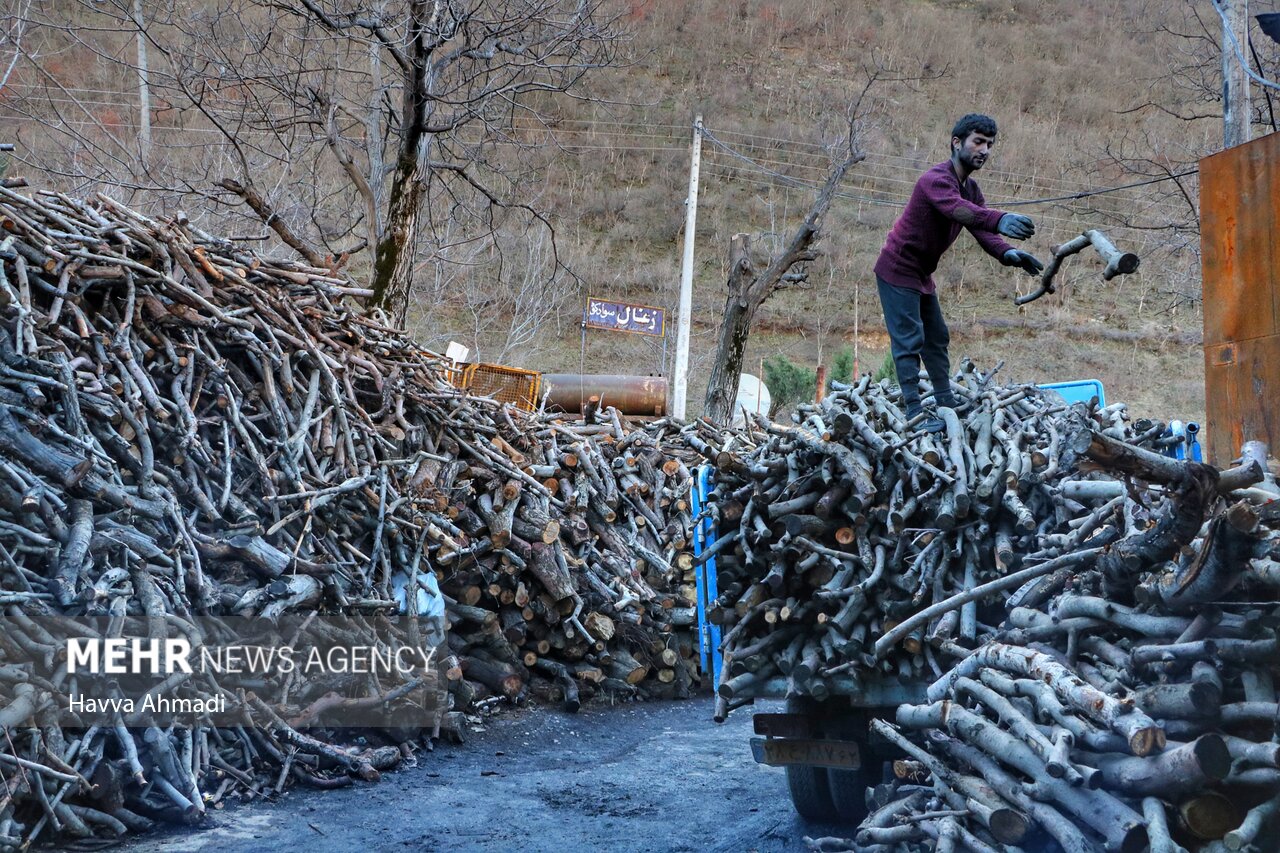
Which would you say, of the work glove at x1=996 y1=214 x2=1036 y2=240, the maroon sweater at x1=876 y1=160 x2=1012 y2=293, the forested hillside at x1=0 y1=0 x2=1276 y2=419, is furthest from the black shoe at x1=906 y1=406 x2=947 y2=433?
the forested hillside at x1=0 y1=0 x2=1276 y2=419

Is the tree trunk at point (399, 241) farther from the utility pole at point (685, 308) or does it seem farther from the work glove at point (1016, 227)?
the utility pole at point (685, 308)

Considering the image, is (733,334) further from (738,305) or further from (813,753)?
(813,753)

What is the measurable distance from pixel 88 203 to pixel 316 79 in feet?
33.9

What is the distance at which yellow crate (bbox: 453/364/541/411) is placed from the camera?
12695 mm

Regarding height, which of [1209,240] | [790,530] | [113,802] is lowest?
[113,802]

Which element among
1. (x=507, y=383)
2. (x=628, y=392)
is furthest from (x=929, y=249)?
(x=628, y=392)

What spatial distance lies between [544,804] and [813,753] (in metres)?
1.96

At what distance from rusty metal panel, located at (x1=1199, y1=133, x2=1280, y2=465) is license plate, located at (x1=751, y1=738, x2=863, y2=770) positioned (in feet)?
8.06

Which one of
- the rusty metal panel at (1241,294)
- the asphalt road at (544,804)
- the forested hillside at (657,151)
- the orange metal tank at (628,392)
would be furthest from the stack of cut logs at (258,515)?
the orange metal tank at (628,392)

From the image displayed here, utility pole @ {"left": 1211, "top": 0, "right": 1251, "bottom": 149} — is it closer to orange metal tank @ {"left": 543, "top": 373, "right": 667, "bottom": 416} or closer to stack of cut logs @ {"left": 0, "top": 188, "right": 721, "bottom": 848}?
stack of cut logs @ {"left": 0, "top": 188, "right": 721, "bottom": 848}

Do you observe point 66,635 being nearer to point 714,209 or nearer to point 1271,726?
point 1271,726

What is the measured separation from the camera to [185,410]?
7.15 m

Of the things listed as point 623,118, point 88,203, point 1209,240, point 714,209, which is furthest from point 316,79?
point 623,118

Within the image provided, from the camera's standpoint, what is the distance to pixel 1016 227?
4.82 meters
